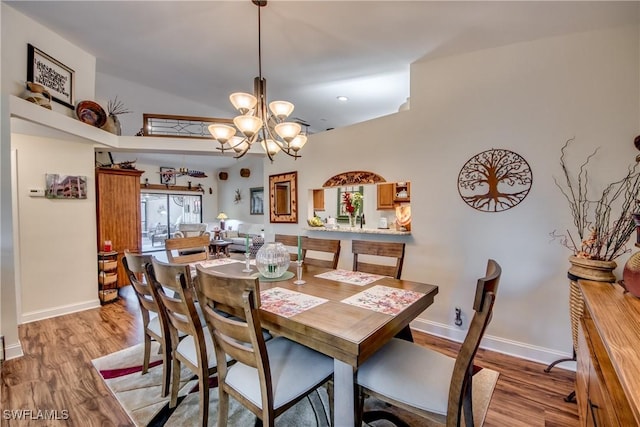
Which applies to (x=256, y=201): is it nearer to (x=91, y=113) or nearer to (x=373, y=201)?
(x=373, y=201)

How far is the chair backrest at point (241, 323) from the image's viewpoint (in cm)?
117

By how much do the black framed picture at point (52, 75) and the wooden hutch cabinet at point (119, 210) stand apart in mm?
1198

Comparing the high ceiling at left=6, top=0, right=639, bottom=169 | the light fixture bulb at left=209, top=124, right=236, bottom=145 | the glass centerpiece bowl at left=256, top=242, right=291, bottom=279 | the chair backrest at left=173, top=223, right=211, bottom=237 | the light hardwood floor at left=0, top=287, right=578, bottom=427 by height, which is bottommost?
the light hardwood floor at left=0, top=287, right=578, bottom=427

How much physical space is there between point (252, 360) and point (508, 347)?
2.45m

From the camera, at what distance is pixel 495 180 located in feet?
8.43

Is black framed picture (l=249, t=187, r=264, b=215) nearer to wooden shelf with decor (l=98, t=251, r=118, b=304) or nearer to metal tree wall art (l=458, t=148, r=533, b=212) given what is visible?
wooden shelf with decor (l=98, t=251, r=118, b=304)

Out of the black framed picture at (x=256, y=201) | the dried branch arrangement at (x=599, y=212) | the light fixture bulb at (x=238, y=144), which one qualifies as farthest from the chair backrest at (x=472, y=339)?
the black framed picture at (x=256, y=201)

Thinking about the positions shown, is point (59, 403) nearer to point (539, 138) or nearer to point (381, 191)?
point (539, 138)

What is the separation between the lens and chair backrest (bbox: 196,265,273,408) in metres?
1.17

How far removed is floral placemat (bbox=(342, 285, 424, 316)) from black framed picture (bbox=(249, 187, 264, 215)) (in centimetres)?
692

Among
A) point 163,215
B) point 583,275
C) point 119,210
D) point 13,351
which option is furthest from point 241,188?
point 583,275

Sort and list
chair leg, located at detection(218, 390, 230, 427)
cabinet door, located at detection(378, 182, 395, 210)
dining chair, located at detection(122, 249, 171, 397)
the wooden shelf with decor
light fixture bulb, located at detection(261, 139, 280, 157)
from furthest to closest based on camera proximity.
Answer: cabinet door, located at detection(378, 182, 395, 210)
the wooden shelf with decor
light fixture bulb, located at detection(261, 139, 280, 157)
dining chair, located at detection(122, 249, 171, 397)
chair leg, located at detection(218, 390, 230, 427)

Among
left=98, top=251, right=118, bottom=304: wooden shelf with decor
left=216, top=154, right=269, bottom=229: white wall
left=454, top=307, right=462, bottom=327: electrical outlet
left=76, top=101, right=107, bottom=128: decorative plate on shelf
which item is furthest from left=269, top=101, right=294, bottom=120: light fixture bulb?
left=216, top=154, right=269, bottom=229: white wall

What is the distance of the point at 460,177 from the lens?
2.74 meters
